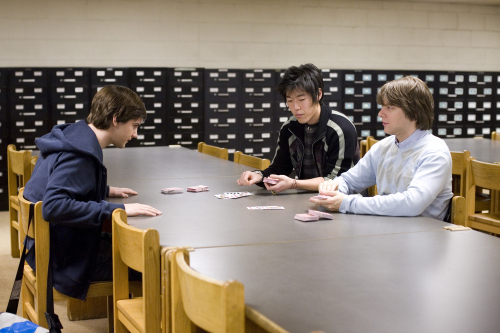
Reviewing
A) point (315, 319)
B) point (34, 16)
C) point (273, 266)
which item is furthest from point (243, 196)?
Answer: point (34, 16)

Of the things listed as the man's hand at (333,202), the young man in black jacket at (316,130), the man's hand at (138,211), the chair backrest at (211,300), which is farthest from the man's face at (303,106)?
the chair backrest at (211,300)

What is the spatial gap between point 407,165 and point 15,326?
153cm

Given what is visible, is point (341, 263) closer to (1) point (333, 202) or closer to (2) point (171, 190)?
(1) point (333, 202)

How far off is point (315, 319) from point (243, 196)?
1.46 m

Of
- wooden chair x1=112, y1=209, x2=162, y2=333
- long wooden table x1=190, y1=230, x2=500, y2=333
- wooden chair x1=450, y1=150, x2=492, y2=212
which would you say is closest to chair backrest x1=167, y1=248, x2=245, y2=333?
long wooden table x1=190, y1=230, x2=500, y2=333

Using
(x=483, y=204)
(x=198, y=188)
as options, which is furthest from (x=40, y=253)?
(x=483, y=204)

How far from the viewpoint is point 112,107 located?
242 centimetres

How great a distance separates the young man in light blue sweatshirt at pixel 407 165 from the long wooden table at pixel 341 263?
5cm

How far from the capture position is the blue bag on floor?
1.83 metres

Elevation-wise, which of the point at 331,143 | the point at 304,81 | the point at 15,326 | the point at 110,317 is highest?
the point at 304,81

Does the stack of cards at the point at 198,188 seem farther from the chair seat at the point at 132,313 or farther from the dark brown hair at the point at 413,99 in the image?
the dark brown hair at the point at 413,99

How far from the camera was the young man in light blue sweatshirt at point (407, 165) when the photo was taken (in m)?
2.18

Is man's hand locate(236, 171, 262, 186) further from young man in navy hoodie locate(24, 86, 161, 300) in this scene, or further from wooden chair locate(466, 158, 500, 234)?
wooden chair locate(466, 158, 500, 234)

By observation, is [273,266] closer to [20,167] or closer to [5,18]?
[20,167]
